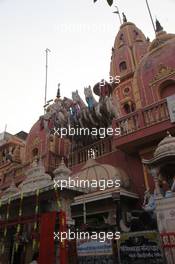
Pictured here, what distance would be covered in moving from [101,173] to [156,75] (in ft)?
21.2

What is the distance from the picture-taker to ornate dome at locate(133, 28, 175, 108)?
1388 centimetres

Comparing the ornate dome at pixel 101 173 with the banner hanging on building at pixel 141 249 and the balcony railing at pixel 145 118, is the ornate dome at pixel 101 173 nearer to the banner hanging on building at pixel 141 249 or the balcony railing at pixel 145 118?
the balcony railing at pixel 145 118

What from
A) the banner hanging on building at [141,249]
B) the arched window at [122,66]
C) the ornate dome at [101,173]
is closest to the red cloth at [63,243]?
the banner hanging on building at [141,249]

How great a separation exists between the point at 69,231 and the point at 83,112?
882 cm

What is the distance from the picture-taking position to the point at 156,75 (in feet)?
47.2

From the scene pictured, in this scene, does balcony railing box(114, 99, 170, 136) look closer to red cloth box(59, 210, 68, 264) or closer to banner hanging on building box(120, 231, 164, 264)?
banner hanging on building box(120, 231, 164, 264)

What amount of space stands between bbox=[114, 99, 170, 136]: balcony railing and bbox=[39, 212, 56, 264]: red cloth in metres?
6.07

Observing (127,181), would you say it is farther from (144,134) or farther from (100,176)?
(144,134)

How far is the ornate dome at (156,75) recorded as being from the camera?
547 inches

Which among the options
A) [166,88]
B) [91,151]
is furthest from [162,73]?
[91,151]

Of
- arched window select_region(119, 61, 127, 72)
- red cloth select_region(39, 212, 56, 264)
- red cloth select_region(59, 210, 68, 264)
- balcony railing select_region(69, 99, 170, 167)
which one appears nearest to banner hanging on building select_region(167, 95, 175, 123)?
balcony railing select_region(69, 99, 170, 167)

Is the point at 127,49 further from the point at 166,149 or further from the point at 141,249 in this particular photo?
the point at 141,249

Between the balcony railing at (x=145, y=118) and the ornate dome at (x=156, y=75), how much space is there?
7.04 feet

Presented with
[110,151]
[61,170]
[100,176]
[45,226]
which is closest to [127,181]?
[100,176]
